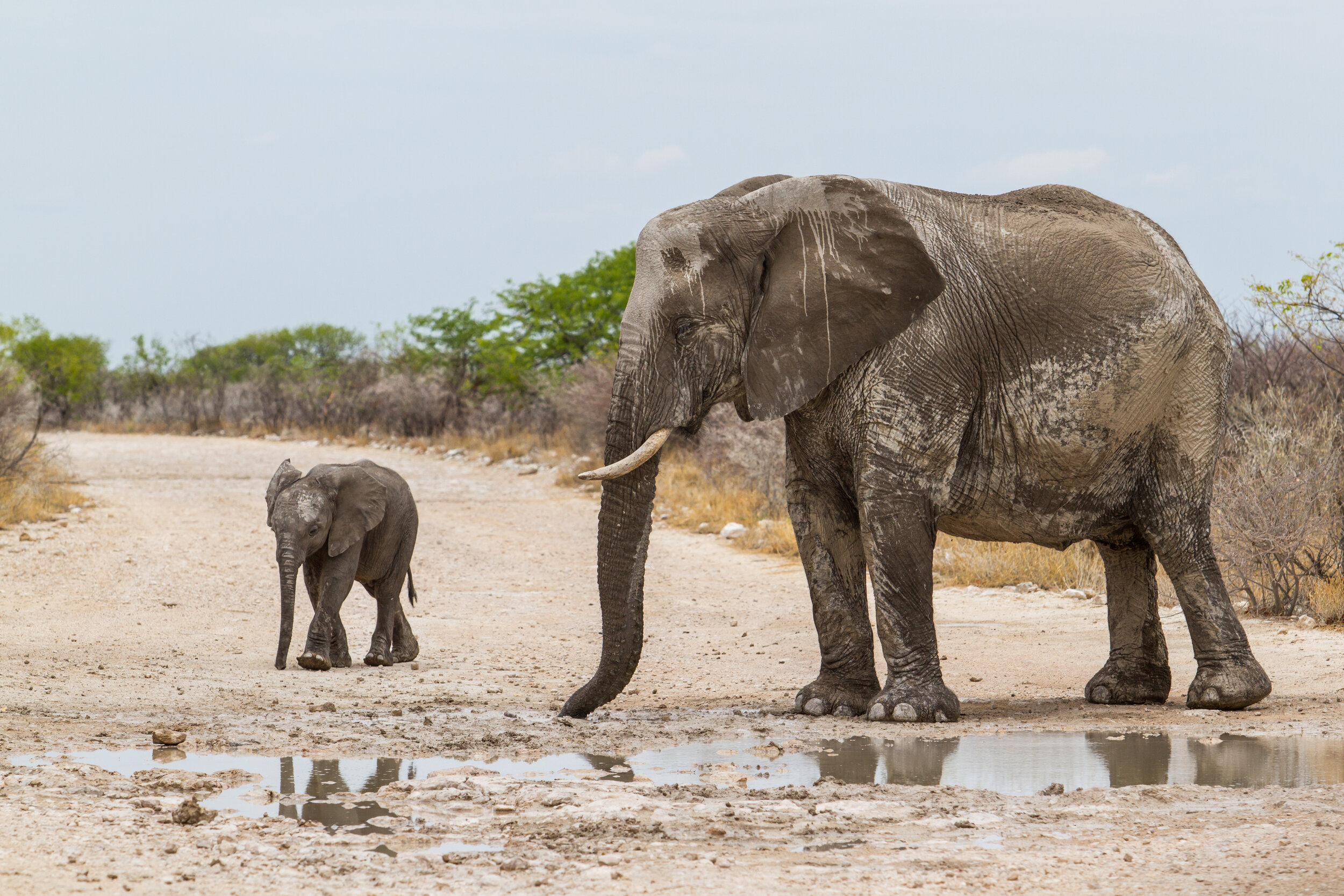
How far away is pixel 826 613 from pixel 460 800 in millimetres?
2800

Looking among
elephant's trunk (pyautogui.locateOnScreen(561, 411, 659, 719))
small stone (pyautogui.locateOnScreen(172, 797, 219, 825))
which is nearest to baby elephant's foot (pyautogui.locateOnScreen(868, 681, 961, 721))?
elephant's trunk (pyautogui.locateOnScreen(561, 411, 659, 719))

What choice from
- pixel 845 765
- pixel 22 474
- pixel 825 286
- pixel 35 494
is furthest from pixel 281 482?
pixel 22 474

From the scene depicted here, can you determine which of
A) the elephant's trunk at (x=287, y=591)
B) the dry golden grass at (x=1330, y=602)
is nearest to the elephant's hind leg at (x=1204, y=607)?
the dry golden grass at (x=1330, y=602)

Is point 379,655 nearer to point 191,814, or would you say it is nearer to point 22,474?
point 191,814

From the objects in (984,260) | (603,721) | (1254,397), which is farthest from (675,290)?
(1254,397)

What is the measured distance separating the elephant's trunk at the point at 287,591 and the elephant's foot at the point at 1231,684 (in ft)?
16.9

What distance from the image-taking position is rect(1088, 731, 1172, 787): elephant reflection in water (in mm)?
5543

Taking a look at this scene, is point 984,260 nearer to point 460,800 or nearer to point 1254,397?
point 460,800

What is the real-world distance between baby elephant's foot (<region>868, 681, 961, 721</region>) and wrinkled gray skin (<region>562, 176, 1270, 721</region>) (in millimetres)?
12

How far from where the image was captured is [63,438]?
37.2 meters

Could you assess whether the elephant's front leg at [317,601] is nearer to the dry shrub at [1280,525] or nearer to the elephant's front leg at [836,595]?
the elephant's front leg at [836,595]

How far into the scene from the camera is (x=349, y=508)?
30.6 feet

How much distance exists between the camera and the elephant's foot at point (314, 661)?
8.95 metres

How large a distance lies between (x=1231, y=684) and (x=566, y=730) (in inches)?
129
